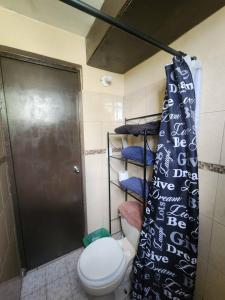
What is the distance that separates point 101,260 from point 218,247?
804 mm

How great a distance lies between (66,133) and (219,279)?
5.28ft

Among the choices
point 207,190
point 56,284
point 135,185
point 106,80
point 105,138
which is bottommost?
point 56,284

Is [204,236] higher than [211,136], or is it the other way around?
[211,136]

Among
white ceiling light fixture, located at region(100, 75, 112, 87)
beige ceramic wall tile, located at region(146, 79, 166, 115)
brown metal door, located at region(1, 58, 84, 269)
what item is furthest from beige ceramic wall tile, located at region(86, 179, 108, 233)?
white ceiling light fixture, located at region(100, 75, 112, 87)

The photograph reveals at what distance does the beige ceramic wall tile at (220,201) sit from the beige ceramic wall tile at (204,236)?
0.07 meters

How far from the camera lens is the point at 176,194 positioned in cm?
94

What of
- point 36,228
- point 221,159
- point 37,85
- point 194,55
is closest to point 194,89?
point 194,55

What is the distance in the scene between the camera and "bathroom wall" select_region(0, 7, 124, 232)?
1.15 metres

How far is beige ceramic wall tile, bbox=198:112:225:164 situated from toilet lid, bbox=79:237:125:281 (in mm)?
960

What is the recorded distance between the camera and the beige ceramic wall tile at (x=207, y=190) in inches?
37.2

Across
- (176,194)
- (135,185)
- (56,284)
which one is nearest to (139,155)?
(135,185)

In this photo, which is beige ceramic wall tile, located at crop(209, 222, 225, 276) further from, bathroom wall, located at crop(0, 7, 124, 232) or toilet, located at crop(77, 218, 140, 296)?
bathroom wall, located at crop(0, 7, 124, 232)

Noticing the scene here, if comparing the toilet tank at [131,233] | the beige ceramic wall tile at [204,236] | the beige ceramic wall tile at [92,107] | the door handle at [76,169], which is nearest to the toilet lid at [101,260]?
the toilet tank at [131,233]

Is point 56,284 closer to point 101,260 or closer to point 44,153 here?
point 101,260
